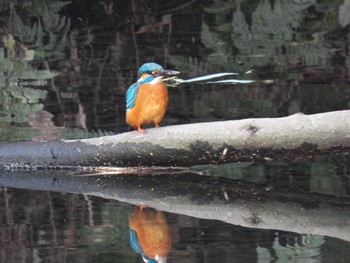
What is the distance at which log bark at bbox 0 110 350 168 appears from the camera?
215 inches

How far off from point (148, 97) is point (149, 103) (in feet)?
0.11

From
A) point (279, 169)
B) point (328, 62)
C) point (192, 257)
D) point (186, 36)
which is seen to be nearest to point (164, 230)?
point (192, 257)

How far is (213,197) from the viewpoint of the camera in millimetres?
5434

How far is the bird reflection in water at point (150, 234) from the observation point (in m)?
4.39

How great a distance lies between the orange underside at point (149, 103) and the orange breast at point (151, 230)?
2.81 feet

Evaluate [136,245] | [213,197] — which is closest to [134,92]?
[213,197]

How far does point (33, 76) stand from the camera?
8164 millimetres

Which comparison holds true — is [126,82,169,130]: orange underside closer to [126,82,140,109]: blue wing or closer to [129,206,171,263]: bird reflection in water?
[126,82,140,109]: blue wing

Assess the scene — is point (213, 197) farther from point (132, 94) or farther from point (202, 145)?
point (132, 94)

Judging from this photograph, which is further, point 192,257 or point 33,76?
point 33,76

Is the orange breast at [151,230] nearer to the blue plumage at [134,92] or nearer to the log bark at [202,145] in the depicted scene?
the log bark at [202,145]

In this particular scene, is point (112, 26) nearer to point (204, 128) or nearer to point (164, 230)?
point (204, 128)

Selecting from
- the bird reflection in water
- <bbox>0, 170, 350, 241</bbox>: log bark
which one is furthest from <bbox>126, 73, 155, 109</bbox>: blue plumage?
the bird reflection in water

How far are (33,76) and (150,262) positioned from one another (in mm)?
4119
